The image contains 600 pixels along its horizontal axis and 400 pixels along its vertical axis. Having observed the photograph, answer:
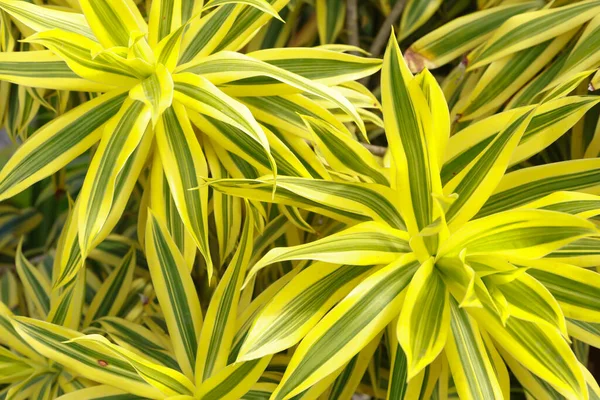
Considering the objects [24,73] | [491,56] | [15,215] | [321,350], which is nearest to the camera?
[321,350]

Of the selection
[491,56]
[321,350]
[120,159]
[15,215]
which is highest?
[15,215]

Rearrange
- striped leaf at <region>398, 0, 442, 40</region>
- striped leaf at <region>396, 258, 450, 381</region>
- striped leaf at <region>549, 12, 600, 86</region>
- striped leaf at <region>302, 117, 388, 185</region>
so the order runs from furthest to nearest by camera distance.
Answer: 1. striped leaf at <region>398, 0, 442, 40</region>
2. striped leaf at <region>549, 12, 600, 86</region>
3. striped leaf at <region>302, 117, 388, 185</region>
4. striped leaf at <region>396, 258, 450, 381</region>

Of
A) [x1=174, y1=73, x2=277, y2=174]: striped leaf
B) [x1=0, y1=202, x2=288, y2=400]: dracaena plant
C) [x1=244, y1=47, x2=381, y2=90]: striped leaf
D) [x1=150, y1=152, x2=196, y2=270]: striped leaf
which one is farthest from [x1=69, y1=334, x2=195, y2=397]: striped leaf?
[x1=244, y1=47, x2=381, y2=90]: striped leaf

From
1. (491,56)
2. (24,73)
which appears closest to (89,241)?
(24,73)

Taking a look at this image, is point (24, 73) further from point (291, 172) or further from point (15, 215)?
point (15, 215)

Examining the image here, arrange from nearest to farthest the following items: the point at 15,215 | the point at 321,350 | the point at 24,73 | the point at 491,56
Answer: the point at 321,350
the point at 24,73
the point at 491,56
the point at 15,215

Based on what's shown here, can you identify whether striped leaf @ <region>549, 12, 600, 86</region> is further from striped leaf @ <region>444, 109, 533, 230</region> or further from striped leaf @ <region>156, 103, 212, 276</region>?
striped leaf @ <region>156, 103, 212, 276</region>

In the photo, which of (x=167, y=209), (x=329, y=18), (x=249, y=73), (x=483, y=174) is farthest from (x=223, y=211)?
(x=329, y=18)
